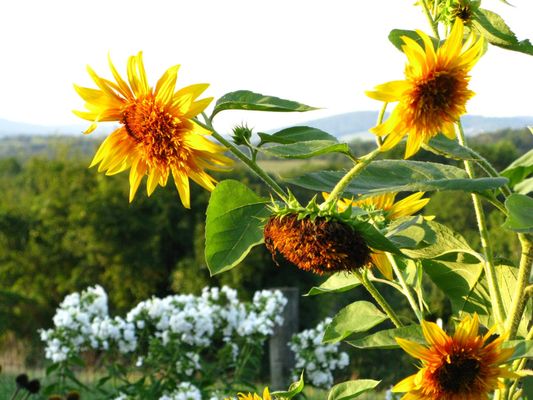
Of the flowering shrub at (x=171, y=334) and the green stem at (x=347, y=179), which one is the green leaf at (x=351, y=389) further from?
the flowering shrub at (x=171, y=334)

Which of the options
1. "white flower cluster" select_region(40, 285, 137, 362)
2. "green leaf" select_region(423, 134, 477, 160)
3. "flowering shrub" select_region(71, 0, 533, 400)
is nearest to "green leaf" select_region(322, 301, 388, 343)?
→ "flowering shrub" select_region(71, 0, 533, 400)

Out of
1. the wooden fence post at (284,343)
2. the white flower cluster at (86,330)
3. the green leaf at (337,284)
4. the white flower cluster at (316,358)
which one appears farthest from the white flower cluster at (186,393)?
the green leaf at (337,284)

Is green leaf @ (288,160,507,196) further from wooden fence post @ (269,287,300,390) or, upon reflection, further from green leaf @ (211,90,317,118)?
wooden fence post @ (269,287,300,390)

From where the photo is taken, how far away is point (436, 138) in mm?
626

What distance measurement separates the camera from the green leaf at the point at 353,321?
0.77 metres

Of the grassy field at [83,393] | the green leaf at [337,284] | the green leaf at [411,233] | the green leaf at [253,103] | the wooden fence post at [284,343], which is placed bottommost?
the grassy field at [83,393]

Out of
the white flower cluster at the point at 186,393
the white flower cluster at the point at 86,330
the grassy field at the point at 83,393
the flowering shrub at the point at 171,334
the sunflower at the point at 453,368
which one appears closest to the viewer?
the sunflower at the point at 453,368

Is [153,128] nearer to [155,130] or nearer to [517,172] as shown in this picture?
[155,130]

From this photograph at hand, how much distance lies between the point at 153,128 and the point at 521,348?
34 centimetres

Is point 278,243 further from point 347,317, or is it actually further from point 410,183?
point 347,317

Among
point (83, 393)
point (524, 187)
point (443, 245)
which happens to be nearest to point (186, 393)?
point (83, 393)

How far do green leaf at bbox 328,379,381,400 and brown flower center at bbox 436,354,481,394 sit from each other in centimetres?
6

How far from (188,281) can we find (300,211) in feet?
30.5

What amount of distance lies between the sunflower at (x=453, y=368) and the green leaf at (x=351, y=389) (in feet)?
0.14
